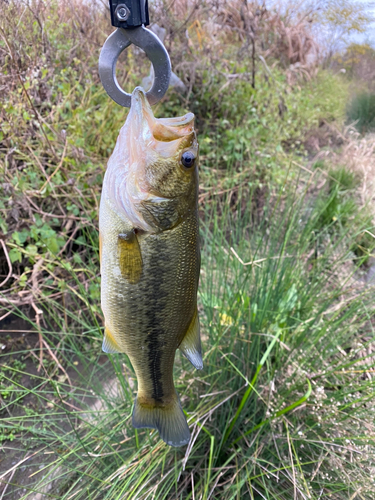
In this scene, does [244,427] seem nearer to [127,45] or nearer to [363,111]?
[127,45]

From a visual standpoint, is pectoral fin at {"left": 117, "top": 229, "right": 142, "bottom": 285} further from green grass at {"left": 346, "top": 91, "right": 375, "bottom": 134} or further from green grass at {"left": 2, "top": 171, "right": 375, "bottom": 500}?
green grass at {"left": 346, "top": 91, "right": 375, "bottom": 134}

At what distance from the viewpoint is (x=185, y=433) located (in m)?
0.80

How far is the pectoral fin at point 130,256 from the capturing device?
730 mm

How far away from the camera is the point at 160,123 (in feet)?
2.44

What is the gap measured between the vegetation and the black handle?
2.82ft

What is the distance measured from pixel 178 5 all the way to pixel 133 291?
3104mm

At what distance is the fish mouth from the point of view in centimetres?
66

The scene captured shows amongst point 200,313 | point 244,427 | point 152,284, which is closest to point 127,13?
point 152,284

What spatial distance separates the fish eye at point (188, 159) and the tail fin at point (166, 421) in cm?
60

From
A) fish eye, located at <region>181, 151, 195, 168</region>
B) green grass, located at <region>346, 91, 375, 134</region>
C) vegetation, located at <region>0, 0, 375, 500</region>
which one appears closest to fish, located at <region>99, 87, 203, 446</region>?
fish eye, located at <region>181, 151, 195, 168</region>

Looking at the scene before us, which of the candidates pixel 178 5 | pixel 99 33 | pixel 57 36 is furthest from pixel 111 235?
pixel 178 5

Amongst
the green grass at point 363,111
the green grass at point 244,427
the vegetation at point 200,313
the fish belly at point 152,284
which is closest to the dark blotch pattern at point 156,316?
the fish belly at point 152,284

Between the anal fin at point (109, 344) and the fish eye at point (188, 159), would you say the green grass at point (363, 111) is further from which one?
the anal fin at point (109, 344)

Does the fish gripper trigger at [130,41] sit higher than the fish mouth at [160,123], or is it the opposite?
the fish gripper trigger at [130,41]
